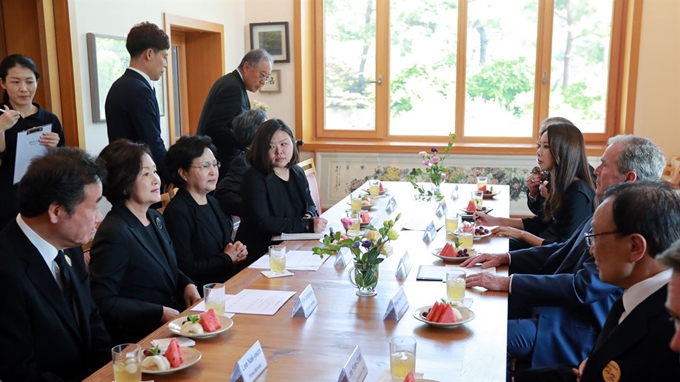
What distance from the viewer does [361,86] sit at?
6.65 metres

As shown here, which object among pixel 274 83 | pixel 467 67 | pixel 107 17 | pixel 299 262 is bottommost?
pixel 299 262

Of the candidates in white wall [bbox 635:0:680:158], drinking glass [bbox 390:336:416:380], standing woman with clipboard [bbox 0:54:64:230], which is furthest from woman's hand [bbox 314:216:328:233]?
white wall [bbox 635:0:680:158]

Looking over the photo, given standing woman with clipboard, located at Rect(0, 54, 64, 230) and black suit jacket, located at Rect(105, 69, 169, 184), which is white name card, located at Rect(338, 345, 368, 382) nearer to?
black suit jacket, located at Rect(105, 69, 169, 184)

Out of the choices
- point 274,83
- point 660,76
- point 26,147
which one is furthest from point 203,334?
point 660,76

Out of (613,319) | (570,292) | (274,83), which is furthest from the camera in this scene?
(274,83)

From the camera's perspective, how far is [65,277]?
188 cm

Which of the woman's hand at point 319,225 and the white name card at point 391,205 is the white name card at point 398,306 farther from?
the white name card at point 391,205

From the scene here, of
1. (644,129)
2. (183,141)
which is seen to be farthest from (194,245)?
(644,129)

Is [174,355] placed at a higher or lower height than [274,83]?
lower

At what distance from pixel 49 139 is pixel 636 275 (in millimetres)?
2854

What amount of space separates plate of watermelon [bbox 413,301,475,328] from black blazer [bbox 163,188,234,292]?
122cm

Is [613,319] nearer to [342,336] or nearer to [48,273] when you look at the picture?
[342,336]

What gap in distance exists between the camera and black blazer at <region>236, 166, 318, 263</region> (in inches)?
125

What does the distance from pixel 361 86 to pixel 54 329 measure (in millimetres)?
5189
